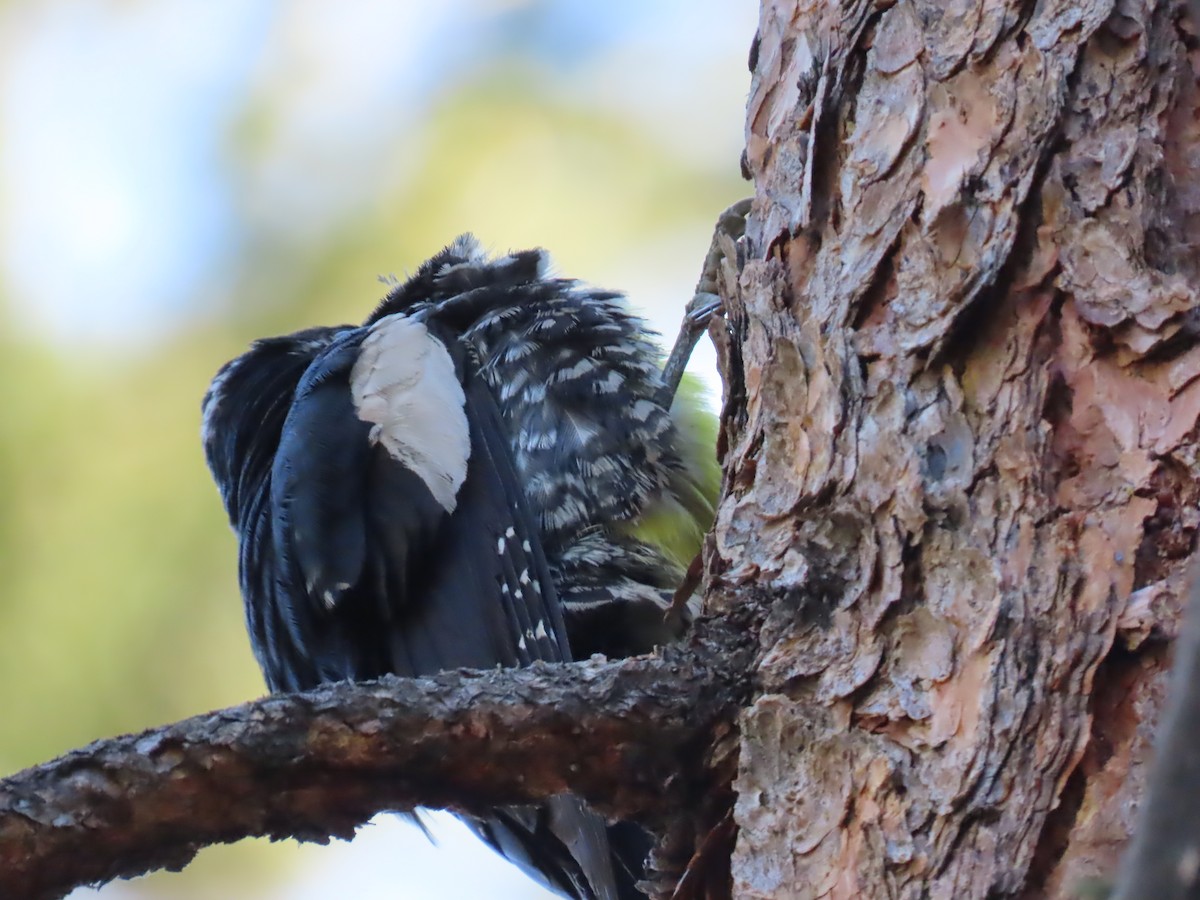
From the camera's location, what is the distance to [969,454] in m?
1.19

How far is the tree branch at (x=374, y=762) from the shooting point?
3.55ft

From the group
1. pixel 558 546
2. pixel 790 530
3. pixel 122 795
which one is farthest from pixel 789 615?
pixel 558 546

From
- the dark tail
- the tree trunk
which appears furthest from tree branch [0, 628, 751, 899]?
the dark tail

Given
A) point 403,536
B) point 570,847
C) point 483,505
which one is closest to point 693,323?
point 483,505

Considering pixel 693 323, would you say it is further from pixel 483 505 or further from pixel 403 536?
pixel 403 536

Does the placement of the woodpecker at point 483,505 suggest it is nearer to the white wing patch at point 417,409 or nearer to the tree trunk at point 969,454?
the white wing patch at point 417,409

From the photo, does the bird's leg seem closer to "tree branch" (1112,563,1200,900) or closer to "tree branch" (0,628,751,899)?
"tree branch" (0,628,751,899)

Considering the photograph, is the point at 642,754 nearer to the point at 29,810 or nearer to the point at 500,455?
the point at 29,810

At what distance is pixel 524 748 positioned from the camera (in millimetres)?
1158

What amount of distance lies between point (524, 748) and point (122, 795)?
0.31 m

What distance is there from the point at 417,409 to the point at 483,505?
0.64 ft

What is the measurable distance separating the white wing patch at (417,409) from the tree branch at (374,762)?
1054 millimetres

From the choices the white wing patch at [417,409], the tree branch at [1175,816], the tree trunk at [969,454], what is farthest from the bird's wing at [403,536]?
the tree branch at [1175,816]

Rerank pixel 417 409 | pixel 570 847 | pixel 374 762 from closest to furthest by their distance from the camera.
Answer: pixel 374 762, pixel 570 847, pixel 417 409
